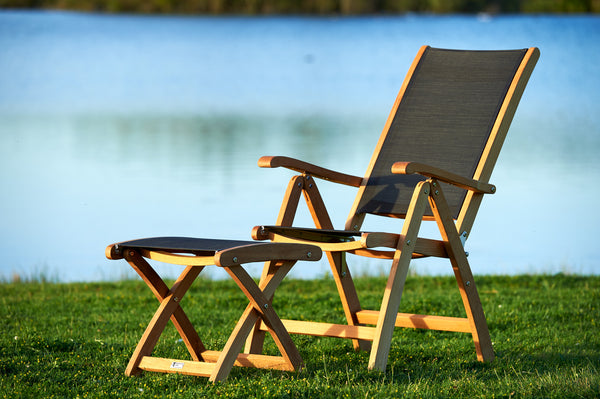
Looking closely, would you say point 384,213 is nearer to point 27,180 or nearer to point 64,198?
point 64,198

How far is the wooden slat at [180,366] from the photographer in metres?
3.15

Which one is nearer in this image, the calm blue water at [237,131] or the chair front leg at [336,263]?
the chair front leg at [336,263]

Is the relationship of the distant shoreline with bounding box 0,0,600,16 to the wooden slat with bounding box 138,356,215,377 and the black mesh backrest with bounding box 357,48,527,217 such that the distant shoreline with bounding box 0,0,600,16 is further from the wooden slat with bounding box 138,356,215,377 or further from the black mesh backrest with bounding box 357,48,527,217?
the wooden slat with bounding box 138,356,215,377

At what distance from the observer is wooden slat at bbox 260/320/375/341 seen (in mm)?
3412

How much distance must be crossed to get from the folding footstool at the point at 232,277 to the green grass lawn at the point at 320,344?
0.06 meters

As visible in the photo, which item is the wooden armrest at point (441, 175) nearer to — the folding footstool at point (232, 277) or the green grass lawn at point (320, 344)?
the folding footstool at point (232, 277)

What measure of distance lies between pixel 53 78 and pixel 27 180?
58.3 feet

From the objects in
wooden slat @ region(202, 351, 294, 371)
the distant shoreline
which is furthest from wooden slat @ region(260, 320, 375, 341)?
Result: the distant shoreline

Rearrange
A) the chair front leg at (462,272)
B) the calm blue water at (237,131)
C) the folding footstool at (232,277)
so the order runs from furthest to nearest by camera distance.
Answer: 1. the calm blue water at (237,131)
2. the chair front leg at (462,272)
3. the folding footstool at (232,277)

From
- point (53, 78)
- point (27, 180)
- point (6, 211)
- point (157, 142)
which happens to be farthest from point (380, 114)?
point (53, 78)

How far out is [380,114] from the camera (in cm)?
1964

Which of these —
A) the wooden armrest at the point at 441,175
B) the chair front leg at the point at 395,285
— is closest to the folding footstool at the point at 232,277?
the chair front leg at the point at 395,285

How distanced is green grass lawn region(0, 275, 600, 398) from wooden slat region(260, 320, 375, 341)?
4.8 inches

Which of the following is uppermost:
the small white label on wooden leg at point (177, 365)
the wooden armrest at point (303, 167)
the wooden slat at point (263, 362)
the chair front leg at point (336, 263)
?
the wooden armrest at point (303, 167)
